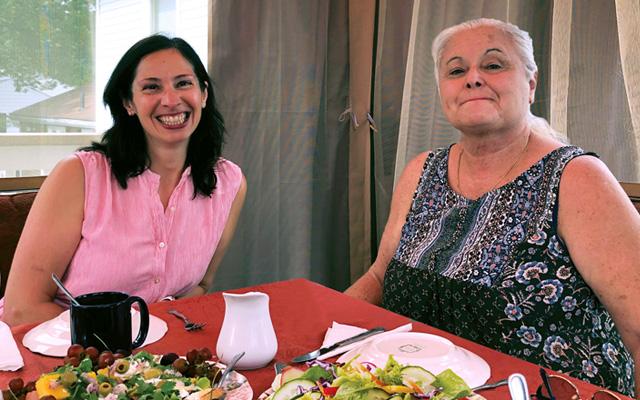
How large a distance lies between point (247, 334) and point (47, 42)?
72.8 inches

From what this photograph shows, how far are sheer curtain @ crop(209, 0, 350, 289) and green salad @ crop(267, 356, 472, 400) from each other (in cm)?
210

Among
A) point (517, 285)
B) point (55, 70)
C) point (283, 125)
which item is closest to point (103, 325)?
point (517, 285)

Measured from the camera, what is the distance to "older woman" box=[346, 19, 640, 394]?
140 cm

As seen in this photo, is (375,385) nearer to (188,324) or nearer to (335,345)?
(335,345)

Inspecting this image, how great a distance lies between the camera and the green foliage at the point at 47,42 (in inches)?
91.6

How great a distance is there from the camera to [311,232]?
10.1ft

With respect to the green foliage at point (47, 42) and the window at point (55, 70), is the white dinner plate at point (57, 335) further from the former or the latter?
the green foliage at point (47, 42)

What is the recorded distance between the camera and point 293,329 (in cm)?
A: 124

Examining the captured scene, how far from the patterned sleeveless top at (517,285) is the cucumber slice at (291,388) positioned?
0.79 m

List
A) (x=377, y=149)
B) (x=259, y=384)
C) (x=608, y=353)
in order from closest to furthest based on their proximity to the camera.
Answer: (x=259, y=384) < (x=608, y=353) < (x=377, y=149)

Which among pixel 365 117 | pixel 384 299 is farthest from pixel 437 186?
pixel 365 117

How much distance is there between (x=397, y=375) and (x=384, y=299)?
956 millimetres

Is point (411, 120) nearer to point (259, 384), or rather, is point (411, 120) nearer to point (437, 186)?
point (437, 186)

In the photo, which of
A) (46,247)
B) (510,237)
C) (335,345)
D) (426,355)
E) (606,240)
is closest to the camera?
(426,355)
